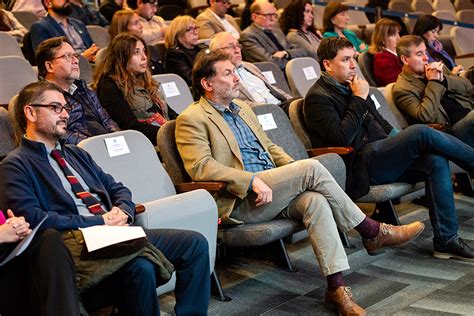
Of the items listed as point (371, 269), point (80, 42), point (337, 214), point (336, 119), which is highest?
point (80, 42)

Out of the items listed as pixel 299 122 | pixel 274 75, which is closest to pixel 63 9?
pixel 274 75

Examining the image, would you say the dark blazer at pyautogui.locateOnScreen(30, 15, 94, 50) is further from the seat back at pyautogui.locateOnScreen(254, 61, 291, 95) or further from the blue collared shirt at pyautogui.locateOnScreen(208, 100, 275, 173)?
the blue collared shirt at pyautogui.locateOnScreen(208, 100, 275, 173)

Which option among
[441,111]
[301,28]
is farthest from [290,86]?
[301,28]

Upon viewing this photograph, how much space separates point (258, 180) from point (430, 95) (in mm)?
1566

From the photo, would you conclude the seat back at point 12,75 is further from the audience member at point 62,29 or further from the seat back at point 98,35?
the seat back at point 98,35

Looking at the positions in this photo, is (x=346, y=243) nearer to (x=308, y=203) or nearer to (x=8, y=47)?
(x=308, y=203)

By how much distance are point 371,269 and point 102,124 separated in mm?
1440

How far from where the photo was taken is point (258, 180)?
3.08m

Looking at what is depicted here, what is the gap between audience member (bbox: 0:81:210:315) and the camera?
2.39m

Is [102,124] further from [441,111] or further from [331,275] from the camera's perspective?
[441,111]

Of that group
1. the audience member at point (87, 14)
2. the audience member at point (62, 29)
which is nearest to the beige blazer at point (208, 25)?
the audience member at point (87, 14)

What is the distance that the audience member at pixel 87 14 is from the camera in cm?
591

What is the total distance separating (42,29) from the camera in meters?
4.73

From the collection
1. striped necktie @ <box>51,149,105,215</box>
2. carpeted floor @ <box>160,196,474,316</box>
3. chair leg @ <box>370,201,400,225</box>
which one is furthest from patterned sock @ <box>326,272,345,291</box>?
chair leg @ <box>370,201,400,225</box>
